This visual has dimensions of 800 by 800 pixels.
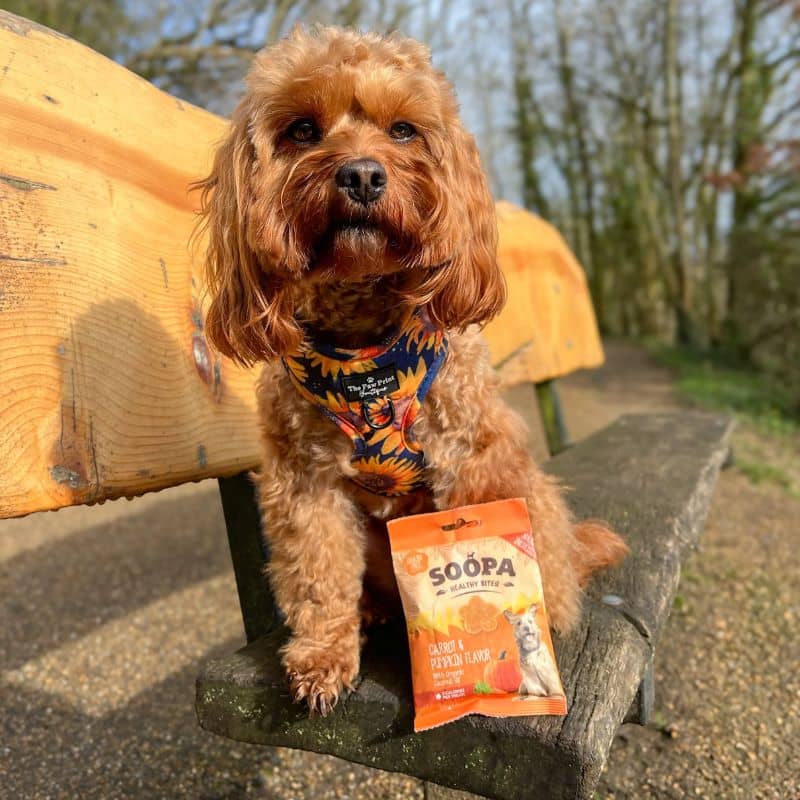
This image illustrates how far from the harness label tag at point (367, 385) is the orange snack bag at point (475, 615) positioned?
277mm

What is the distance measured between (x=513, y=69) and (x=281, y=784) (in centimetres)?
1752

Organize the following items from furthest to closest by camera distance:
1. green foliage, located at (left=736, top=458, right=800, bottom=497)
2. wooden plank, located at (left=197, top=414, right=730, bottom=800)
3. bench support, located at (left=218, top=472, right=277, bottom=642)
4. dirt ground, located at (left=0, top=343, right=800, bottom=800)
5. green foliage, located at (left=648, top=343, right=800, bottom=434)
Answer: green foliage, located at (left=648, top=343, right=800, bottom=434) → green foliage, located at (left=736, top=458, right=800, bottom=497) → dirt ground, located at (left=0, top=343, right=800, bottom=800) → bench support, located at (left=218, top=472, right=277, bottom=642) → wooden plank, located at (left=197, top=414, right=730, bottom=800)

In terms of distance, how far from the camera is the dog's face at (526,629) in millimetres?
1447

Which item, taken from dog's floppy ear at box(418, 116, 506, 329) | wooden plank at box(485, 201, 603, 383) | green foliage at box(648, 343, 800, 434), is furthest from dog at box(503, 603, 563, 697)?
green foliage at box(648, 343, 800, 434)

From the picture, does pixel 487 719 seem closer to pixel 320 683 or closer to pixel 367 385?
pixel 320 683

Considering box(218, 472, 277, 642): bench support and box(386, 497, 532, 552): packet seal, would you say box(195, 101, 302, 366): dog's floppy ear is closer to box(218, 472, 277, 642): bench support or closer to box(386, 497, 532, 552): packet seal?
box(386, 497, 532, 552): packet seal

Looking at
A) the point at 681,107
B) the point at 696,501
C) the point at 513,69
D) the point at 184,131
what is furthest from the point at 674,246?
the point at 184,131

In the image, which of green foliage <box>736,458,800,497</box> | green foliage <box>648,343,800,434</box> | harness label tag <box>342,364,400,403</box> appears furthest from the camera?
green foliage <box>648,343,800,434</box>

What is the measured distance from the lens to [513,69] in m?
17.1

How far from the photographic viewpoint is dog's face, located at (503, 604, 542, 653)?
1447 millimetres

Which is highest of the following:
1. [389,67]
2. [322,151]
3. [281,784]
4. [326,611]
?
[389,67]

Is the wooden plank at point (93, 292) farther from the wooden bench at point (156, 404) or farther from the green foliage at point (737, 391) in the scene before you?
the green foliage at point (737, 391)

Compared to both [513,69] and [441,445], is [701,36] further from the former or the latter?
[441,445]

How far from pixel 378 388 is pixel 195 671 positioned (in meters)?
1.96
